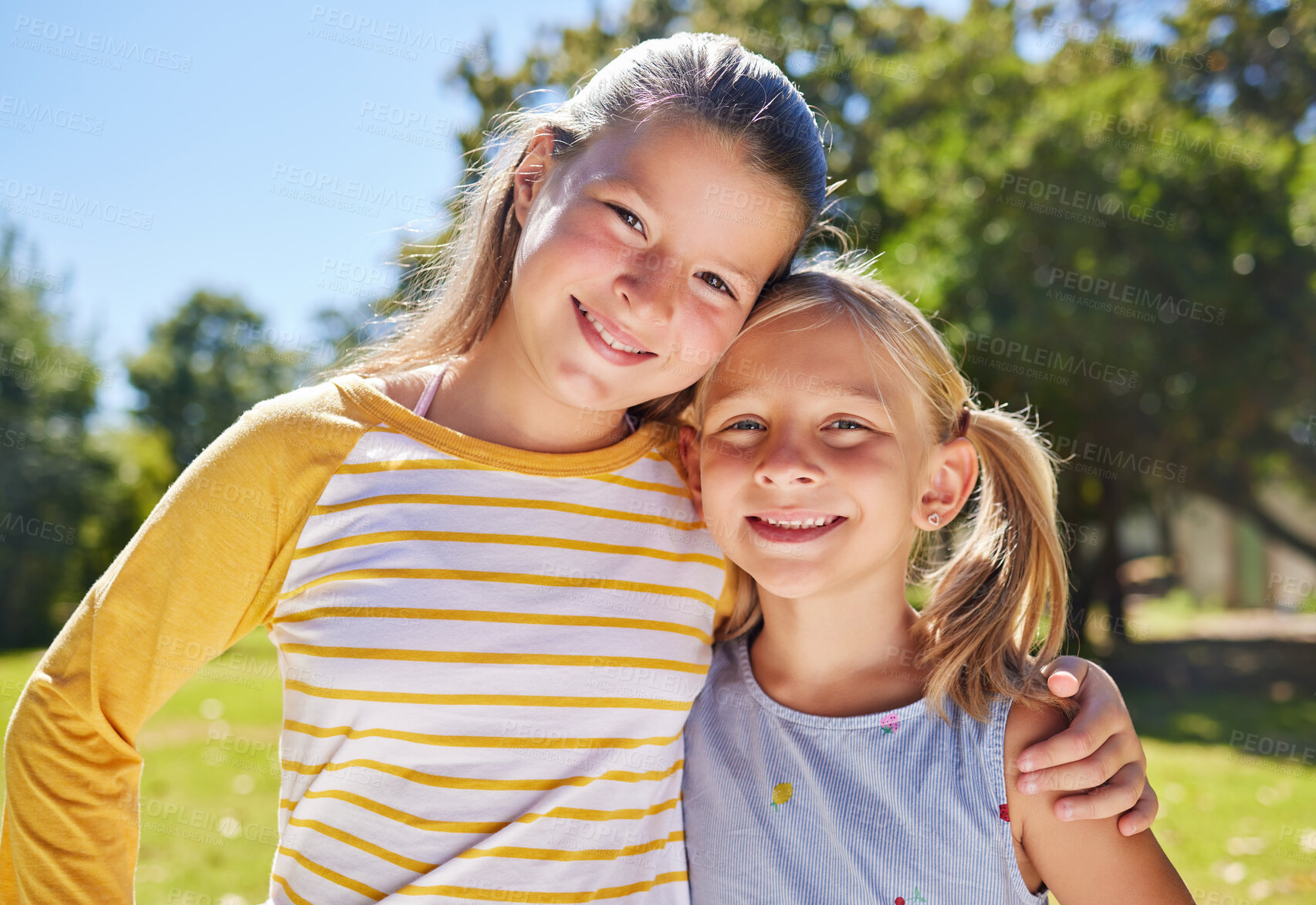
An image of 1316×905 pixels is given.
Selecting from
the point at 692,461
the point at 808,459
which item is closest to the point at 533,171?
the point at 692,461

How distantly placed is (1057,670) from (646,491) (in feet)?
2.80

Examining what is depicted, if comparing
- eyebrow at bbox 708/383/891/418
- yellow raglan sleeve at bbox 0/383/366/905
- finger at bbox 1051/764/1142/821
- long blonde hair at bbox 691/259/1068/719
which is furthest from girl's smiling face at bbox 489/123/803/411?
finger at bbox 1051/764/1142/821

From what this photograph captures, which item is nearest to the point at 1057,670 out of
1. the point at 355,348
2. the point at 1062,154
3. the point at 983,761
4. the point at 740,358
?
the point at 983,761

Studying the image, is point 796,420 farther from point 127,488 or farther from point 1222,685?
point 127,488

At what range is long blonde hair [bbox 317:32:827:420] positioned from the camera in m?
1.77

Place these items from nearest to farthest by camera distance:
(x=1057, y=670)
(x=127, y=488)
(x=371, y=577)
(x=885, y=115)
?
(x=371, y=577)
(x=1057, y=670)
(x=885, y=115)
(x=127, y=488)

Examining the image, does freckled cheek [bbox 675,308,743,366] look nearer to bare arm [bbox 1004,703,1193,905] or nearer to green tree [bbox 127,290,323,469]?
bare arm [bbox 1004,703,1193,905]

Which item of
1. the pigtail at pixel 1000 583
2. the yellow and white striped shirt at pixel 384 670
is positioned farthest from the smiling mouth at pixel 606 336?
the pigtail at pixel 1000 583

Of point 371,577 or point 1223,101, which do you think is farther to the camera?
point 1223,101

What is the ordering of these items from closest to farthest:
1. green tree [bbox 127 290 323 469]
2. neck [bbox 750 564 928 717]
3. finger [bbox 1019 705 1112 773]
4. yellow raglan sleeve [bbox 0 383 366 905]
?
yellow raglan sleeve [bbox 0 383 366 905], finger [bbox 1019 705 1112 773], neck [bbox 750 564 928 717], green tree [bbox 127 290 323 469]

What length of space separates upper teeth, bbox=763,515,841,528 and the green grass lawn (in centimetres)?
335

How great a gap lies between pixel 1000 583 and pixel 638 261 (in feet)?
3.41

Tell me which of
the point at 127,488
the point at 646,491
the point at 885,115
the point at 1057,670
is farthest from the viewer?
the point at 127,488

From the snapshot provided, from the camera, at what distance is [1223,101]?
8.91 metres
